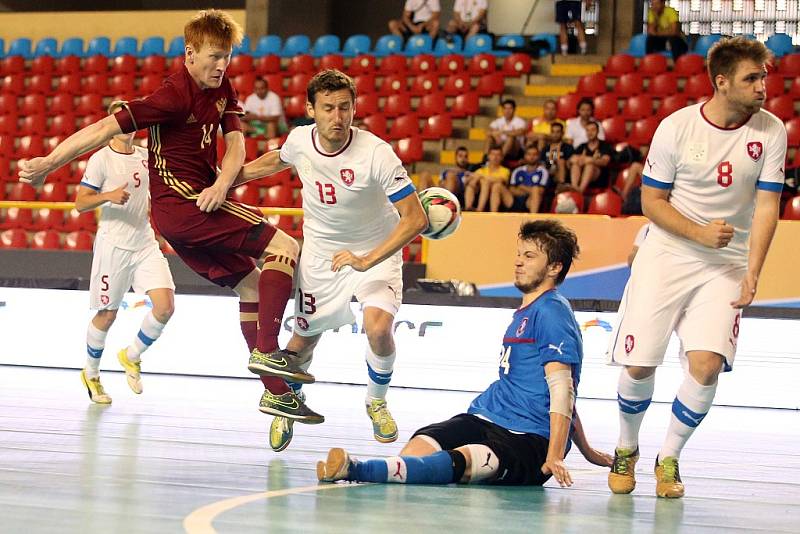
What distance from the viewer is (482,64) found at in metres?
17.0

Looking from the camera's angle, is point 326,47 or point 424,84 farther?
point 326,47

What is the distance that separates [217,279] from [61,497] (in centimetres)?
224

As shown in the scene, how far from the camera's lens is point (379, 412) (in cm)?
627

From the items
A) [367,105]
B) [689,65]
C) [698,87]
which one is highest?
[689,65]

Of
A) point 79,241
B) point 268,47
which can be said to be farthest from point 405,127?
point 79,241

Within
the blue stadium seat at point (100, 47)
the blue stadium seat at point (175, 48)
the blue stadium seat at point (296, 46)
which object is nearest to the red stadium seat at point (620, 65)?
the blue stadium seat at point (296, 46)

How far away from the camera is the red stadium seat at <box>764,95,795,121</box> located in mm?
14086

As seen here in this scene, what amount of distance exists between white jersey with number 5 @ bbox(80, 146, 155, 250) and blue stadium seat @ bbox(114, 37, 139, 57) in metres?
11.3

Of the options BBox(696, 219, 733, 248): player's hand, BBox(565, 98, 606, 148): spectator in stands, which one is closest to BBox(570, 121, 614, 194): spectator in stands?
BBox(565, 98, 606, 148): spectator in stands

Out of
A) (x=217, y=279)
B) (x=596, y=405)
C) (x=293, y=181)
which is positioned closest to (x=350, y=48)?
(x=293, y=181)

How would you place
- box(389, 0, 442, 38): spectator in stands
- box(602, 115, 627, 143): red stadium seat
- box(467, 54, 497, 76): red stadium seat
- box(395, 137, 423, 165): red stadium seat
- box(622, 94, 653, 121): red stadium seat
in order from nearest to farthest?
box(602, 115, 627, 143): red stadium seat < box(622, 94, 653, 121): red stadium seat < box(395, 137, 423, 165): red stadium seat < box(467, 54, 497, 76): red stadium seat < box(389, 0, 442, 38): spectator in stands

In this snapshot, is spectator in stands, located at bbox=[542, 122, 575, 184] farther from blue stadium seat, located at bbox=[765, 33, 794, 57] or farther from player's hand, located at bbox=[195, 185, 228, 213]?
player's hand, located at bbox=[195, 185, 228, 213]

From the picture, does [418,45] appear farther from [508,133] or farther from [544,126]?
[508,133]

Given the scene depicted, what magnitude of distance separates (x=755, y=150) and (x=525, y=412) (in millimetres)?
1488
